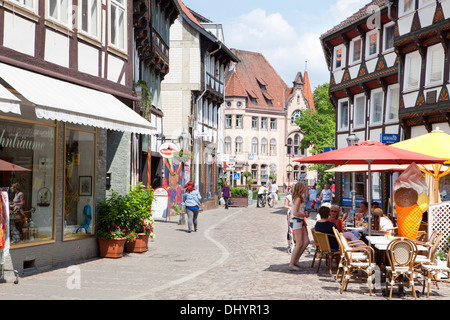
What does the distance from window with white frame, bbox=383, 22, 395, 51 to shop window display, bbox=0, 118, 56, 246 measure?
62.6ft

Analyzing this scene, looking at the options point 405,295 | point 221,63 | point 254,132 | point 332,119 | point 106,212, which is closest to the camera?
point 405,295

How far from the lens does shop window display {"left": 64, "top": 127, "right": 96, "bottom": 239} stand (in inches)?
496

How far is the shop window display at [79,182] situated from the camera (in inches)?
496

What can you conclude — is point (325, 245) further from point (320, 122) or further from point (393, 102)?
point (320, 122)

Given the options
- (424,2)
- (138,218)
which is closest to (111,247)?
(138,218)

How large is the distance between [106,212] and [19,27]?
4625mm

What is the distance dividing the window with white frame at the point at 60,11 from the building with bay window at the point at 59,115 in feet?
0.07

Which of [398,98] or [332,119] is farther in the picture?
[332,119]

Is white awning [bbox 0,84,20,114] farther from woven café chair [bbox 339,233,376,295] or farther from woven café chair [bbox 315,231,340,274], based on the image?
woven café chair [bbox 315,231,340,274]

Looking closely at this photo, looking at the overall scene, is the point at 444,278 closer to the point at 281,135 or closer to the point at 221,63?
the point at 221,63

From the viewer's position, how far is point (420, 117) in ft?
74.0

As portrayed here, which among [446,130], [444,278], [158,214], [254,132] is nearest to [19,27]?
[444,278]

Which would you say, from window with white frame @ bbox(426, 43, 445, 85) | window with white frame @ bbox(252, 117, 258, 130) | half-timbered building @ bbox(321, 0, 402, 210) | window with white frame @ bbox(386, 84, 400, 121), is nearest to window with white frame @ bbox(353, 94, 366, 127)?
half-timbered building @ bbox(321, 0, 402, 210)

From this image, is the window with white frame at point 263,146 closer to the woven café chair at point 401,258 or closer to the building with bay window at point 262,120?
the building with bay window at point 262,120
